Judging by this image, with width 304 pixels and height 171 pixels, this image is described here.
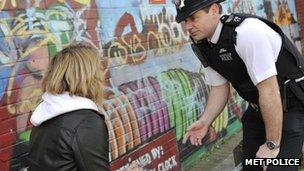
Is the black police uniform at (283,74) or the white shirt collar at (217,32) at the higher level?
the white shirt collar at (217,32)

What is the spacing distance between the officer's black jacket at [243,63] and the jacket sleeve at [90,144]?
1.13 metres

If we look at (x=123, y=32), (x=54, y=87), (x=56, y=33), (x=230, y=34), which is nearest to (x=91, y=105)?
(x=54, y=87)

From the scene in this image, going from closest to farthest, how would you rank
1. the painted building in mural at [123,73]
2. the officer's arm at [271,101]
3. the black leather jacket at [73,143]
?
the black leather jacket at [73,143] < the officer's arm at [271,101] < the painted building in mural at [123,73]

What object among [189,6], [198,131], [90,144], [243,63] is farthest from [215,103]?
[90,144]

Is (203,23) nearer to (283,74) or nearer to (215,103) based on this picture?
(283,74)

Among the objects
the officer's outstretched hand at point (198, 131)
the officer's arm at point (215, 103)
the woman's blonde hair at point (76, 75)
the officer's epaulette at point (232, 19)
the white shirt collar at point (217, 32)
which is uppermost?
the officer's epaulette at point (232, 19)

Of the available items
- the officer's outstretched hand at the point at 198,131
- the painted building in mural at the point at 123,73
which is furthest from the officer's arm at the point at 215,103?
the painted building in mural at the point at 123,73

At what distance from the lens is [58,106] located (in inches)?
101

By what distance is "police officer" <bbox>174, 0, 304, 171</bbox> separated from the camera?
10.2 ft

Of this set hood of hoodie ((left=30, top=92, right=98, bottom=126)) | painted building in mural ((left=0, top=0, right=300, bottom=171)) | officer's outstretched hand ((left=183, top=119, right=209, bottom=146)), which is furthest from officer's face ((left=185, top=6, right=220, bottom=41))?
painted building in mural ((left=0, top=0, right=300, bottom=171))

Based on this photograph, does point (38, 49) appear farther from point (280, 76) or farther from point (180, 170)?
point (180, 170)

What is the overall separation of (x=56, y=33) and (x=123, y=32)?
1.05 meters

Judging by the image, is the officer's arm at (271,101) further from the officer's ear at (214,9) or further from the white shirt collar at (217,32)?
the officer's ear at (214,9)

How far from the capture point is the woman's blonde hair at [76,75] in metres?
2.64
